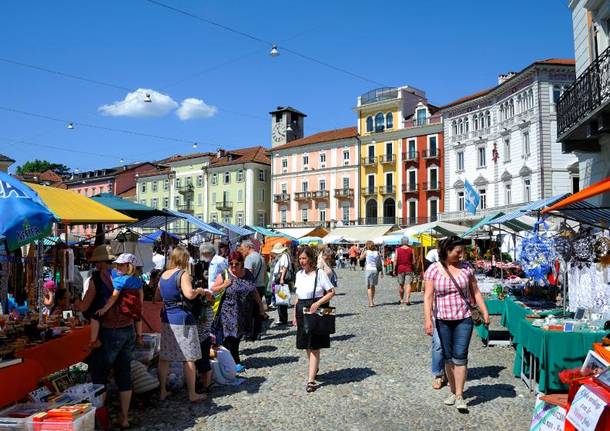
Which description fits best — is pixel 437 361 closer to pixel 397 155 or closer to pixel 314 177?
pixel 397 155

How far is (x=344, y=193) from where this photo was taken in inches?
2158

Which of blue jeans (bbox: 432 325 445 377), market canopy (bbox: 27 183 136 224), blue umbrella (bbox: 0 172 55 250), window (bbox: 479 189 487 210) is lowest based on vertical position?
blue jeans (bbox: 432 325 445 377)

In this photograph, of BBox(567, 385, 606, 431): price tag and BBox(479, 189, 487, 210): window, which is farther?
BBox(479, 189, 487, 210): window

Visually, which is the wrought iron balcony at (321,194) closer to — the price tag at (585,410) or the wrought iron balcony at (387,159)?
the wrought iron balcony at (387,159)

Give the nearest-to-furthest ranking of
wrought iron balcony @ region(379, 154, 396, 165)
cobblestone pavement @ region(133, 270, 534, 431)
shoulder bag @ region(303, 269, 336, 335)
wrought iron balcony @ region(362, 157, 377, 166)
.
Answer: cobblestone pavement @ region(133, 270, 534, 431), shoulder bag @ region(303, 269, 336, 335), wrought iron balcony @ region(379, 154, 396, 165), wrought iron balcony @ region(362, 157, 377, 166)

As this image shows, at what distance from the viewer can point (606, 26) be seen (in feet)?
38.1

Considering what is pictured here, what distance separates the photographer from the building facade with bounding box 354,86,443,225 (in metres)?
48.1

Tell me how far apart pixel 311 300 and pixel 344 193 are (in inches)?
1931

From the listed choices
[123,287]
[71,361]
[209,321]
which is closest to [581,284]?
[209,321]

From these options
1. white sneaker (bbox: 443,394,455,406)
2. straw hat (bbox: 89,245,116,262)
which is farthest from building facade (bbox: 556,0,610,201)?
straw hat (bbox: 89,245,116,262)

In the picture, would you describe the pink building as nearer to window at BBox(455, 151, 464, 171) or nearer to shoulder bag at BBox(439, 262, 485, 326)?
window at BBox(455, 151, 464, 171)

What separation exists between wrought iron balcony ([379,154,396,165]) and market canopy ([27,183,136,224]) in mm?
44870

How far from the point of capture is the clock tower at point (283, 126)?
61906mm

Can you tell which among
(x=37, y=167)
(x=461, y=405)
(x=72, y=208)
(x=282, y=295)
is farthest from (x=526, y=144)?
(x=37, y=167)
